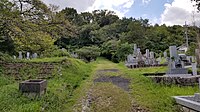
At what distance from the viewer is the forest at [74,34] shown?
33.9ft

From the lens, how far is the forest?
407 inches

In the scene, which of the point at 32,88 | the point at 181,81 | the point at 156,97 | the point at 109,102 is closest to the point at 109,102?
the point at 109,102

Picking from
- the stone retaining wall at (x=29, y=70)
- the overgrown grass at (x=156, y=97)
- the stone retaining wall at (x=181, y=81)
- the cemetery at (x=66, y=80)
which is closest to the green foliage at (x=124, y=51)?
the cemetery at (x=66, y=80)

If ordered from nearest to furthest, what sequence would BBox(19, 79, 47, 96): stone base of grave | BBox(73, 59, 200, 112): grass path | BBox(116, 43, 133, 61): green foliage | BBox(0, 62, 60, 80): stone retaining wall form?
1. BBox(73, 59, 200, 112): grass path
2. BBox(19, 79, 47, 96): stone base of grave
3. BBox(0, 62, 60, 80): stone retaining wall
4. BBox(116, 43, 133, 61): green foliage

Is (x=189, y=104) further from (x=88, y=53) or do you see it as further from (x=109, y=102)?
(x=88, y=53)

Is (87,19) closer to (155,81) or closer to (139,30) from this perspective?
(139,30)

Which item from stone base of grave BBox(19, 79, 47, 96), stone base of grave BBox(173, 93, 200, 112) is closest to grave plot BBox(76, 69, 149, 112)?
stone base of grave BBox(173, 93, 200, 112)

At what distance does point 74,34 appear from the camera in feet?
40.4

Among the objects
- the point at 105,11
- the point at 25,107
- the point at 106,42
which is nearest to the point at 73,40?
the point at 106,42

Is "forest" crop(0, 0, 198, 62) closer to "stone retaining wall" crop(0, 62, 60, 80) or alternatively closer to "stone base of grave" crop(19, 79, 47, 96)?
"stone retaining wall" crop(0, 62, 60, 80)

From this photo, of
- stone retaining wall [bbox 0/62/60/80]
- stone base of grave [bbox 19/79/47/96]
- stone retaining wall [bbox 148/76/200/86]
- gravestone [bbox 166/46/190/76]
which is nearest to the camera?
stone base of grave [bbox 19/79/47/96]

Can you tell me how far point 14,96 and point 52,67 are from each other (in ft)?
18.6

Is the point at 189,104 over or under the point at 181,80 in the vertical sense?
under

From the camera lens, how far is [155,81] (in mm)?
8828
